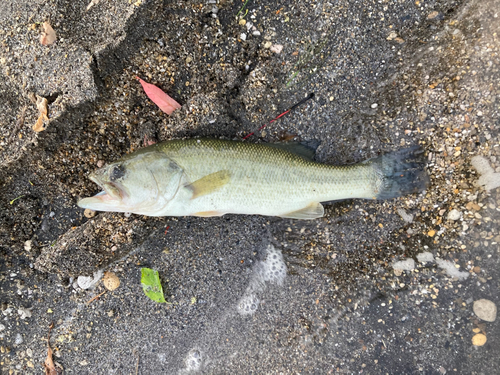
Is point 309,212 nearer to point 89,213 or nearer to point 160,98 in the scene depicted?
point 160,98

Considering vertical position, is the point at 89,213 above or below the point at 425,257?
below

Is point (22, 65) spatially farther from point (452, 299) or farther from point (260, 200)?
point (452, 299)

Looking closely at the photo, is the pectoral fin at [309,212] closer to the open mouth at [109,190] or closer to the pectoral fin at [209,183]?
the pectoral fin at [209,183]

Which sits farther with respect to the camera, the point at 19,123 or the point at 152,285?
the point at 152,285

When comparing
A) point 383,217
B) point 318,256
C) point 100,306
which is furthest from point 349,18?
point 100,306

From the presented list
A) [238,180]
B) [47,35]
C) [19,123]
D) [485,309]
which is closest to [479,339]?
[485,309]

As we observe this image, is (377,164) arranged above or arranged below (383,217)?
above
